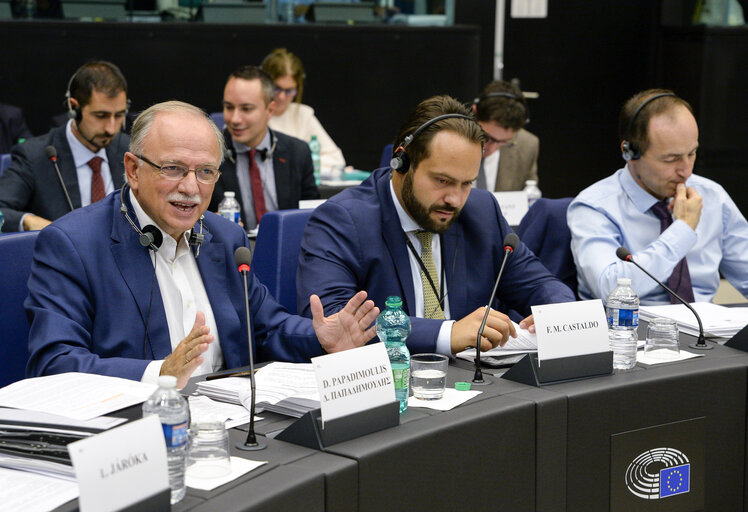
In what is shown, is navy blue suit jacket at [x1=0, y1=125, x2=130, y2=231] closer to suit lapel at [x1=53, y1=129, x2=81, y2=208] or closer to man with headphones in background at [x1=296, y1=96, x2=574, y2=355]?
suit lapel at [x1=53, y1=129, x2=81, y2=208]

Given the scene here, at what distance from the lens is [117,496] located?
1.27 m

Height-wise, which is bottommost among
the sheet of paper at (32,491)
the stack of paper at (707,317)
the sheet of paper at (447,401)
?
the stack of paper at (707,317)

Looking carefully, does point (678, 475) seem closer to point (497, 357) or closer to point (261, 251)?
point (497, 357)

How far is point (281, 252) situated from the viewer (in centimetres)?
292

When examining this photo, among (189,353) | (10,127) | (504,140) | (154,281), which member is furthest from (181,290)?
(10,127)

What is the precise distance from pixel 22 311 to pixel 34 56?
4.51m

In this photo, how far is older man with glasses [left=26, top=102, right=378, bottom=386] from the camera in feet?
6.89

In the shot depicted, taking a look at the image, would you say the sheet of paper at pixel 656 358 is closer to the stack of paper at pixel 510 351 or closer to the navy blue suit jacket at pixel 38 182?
the stack of paper at pixel 510 351

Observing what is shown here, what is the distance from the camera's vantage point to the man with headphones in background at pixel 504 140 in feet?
16.7

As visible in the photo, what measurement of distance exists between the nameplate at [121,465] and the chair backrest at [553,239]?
6.72 ft

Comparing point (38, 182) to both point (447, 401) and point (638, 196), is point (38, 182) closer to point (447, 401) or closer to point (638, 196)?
point (638, 196)

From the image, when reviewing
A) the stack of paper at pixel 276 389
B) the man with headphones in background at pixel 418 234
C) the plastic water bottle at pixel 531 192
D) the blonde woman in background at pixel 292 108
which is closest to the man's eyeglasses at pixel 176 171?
the man with headphones in background at pixel 418 234

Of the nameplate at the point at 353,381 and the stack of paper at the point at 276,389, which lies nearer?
the nameplate at the point at 353,381

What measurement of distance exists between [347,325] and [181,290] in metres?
0.43
